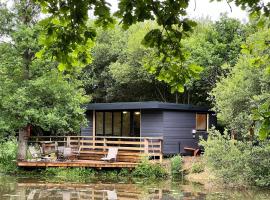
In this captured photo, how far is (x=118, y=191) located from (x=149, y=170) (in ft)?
11.5

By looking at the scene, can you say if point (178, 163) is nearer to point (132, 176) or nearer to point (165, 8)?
point (132, 176)

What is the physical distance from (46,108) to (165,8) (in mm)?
16044

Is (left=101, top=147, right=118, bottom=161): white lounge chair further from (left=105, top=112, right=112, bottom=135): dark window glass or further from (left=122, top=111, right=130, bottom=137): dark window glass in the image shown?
(left=105, top=112, right=112, bottom=135): dark window glass

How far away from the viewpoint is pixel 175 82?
4.08m

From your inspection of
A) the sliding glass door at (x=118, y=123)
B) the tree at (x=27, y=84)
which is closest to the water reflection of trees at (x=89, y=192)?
the tree at (x=27, y=84)

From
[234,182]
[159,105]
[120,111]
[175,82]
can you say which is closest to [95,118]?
[120,111]

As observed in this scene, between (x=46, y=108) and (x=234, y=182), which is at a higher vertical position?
(x=46, y=108)

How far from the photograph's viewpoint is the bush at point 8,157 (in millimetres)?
19500

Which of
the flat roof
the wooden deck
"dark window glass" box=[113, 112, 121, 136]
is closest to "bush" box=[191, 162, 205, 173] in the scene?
the wooden deck

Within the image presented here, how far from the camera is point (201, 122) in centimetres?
2383

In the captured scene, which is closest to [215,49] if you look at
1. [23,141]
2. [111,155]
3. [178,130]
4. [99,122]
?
[178,130]

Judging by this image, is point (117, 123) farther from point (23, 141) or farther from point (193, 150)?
point (23, 141)

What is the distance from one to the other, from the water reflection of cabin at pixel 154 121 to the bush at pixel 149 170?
3.44 m

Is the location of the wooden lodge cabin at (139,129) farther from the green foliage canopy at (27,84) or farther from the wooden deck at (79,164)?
the green foliage canopy at (27,84)
